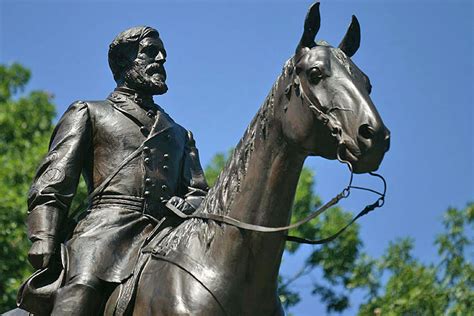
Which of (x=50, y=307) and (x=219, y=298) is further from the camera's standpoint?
(x=50, y=307)

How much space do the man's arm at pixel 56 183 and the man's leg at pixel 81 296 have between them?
346 millimetres

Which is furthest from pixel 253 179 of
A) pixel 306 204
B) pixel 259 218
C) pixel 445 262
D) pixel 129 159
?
pixel 306 204

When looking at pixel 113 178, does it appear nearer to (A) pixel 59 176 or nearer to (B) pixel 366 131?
(A) pixel 59 176

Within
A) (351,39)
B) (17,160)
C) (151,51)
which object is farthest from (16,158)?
(351,39)

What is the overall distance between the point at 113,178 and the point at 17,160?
799 inches

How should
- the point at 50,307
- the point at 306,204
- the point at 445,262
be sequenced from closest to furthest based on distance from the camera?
1. the point at 50,307
2. the point at 445,262
3. the point at 306,204

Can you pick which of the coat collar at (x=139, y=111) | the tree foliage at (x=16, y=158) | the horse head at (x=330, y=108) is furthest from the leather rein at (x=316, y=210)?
the tree foliage at (x=16, y=158)

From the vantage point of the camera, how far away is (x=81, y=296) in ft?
29.1

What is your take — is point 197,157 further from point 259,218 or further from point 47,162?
point 259,218

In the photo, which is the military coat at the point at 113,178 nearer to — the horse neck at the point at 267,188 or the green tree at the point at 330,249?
the horse neck at the point at 267,188

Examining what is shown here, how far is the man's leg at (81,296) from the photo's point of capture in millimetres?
8881

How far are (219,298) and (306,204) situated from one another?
2434cm

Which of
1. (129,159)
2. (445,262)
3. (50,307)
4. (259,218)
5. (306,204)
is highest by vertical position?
(306,204)

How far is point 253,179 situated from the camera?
842 cm
